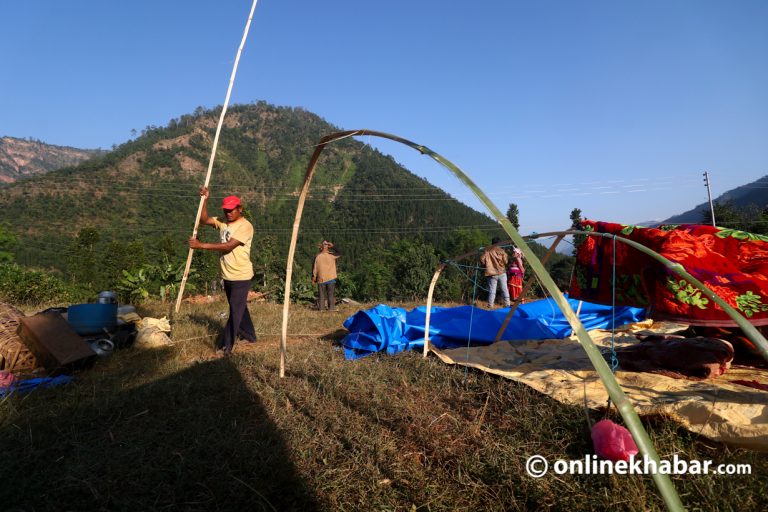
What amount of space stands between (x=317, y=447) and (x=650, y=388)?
93.9 inches

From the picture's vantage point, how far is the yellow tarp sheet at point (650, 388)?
217 centimetres

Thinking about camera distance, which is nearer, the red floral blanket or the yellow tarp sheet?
the yellow tarp sheet

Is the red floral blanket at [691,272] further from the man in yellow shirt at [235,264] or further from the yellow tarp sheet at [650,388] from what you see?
the man in yellow shirt at [235,264]

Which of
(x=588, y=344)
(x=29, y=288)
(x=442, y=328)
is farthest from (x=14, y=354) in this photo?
(x=29, y=288)

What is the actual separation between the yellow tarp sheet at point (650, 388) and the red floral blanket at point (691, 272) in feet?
1.67

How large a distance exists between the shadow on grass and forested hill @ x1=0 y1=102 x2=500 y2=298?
25.0 metres

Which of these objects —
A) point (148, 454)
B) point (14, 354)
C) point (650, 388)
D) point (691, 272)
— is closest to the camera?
point (148, 454)

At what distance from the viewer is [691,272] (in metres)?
2.72

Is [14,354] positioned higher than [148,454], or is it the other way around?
[14,354]

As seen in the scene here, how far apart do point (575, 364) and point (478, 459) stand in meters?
1.88

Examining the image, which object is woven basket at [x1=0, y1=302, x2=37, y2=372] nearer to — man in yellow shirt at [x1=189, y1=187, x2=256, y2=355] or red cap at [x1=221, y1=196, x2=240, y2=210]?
man in yellow shirt at [x1=189, y1=187, x2=256, y2=355]

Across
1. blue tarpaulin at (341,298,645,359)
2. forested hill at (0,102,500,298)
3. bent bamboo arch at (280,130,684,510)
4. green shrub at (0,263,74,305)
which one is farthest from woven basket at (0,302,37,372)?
forested hill at (0,102,500,298)

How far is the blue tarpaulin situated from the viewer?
15.3 feet

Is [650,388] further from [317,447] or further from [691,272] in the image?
[317,447]
